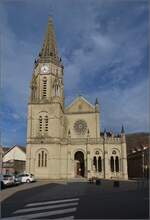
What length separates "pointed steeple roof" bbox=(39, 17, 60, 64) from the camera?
2159 inches

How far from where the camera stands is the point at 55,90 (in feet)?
171

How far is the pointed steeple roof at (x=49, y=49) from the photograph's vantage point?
180ft

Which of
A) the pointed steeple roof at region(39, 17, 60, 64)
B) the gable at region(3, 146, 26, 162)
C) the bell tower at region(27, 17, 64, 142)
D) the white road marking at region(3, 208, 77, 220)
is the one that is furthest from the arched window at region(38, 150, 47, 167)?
the white road marking at region(3, 208, 77, 220)

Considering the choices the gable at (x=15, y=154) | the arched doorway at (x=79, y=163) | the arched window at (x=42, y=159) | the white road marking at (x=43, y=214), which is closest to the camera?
the white road marking at (x=43, y=214)

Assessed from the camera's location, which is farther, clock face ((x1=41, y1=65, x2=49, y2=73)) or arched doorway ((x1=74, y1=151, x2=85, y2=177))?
clock face ((x1=41, y1=65, x2=49, y2=73))

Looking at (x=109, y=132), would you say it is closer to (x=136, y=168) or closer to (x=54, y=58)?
(x=136, y=168)

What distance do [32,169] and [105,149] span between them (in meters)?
13.5

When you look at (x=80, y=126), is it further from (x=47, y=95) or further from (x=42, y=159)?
(x=42, y=159)

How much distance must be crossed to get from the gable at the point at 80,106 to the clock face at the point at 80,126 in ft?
7.41

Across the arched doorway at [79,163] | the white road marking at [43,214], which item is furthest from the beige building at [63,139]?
the white road marking at [43,214]

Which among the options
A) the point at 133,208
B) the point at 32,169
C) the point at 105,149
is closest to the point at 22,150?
the point at 32,169

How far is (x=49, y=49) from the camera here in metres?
56.2

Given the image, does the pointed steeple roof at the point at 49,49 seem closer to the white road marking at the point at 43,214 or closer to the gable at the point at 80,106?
the gable at the point at 80,106

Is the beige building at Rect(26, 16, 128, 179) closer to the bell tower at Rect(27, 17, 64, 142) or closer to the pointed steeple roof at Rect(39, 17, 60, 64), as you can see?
the bell tower at Rect(27, 17, 64, 142)
